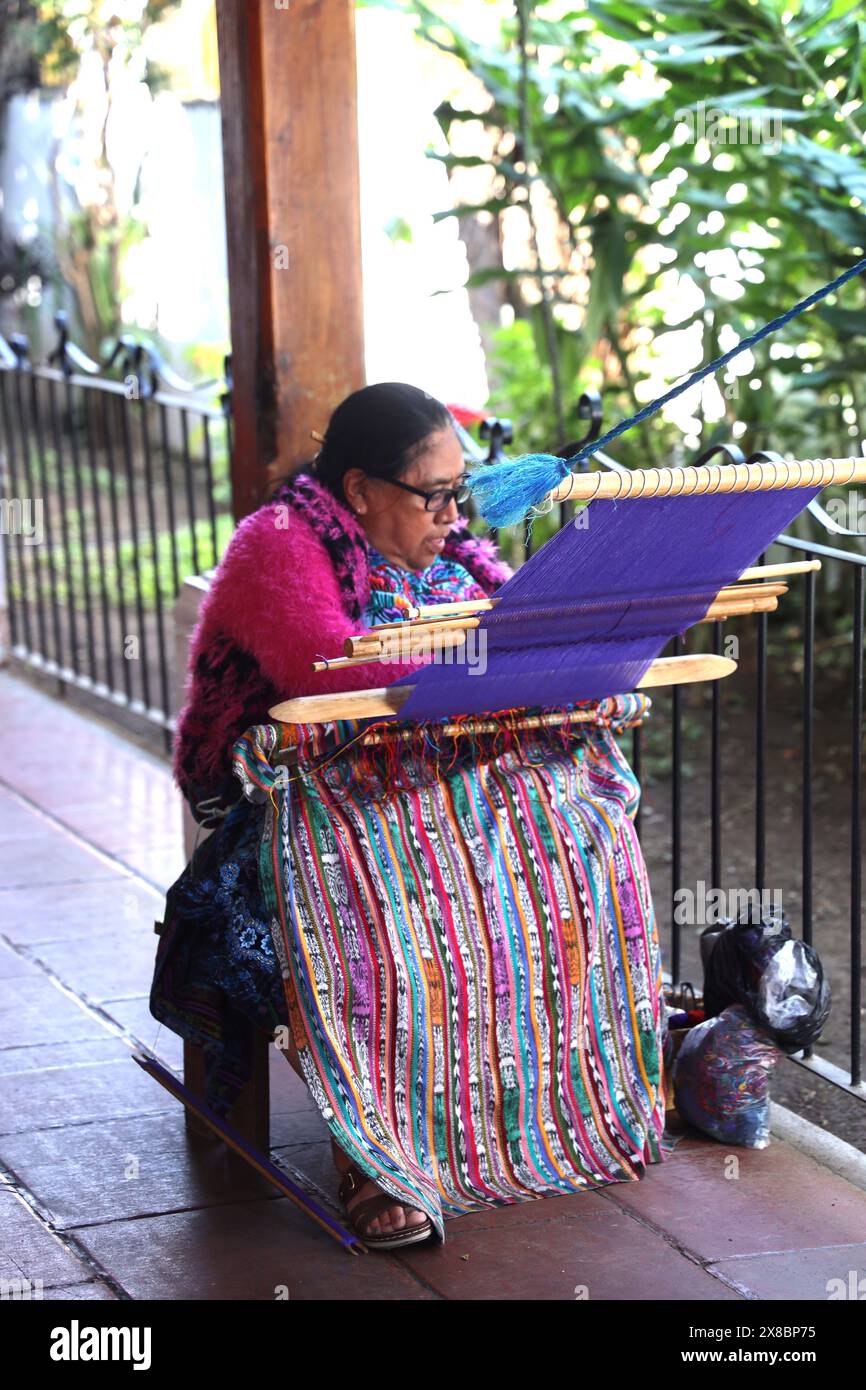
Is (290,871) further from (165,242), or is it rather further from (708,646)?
(165,242)

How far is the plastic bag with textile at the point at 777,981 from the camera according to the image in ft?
9.52

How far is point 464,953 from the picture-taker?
2752 millimetres

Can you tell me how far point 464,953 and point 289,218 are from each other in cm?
155

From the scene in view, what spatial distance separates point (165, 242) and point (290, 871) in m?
10.1

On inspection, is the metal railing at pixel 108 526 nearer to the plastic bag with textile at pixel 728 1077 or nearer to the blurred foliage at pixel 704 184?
the blurred foliage at pixel 704 184

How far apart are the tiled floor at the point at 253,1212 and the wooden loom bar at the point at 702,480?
1.15m

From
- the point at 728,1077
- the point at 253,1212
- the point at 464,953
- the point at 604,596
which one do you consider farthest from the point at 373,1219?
the point at 604,596

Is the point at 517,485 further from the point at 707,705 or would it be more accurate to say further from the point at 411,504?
the point at 707,705

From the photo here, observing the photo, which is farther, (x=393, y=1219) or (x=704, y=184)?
(x=704, y=184)

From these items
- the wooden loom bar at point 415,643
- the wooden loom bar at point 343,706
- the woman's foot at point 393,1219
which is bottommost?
the woman's foot at point 393,1219

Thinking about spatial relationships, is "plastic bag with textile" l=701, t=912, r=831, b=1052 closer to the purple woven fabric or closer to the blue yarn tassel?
the purple woven fabric

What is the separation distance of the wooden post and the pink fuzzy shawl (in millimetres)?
605

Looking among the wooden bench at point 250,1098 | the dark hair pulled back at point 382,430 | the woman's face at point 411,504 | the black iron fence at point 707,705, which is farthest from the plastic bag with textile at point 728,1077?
the dark hair pulled back at point 382,430

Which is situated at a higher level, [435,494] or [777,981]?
[435,494]
